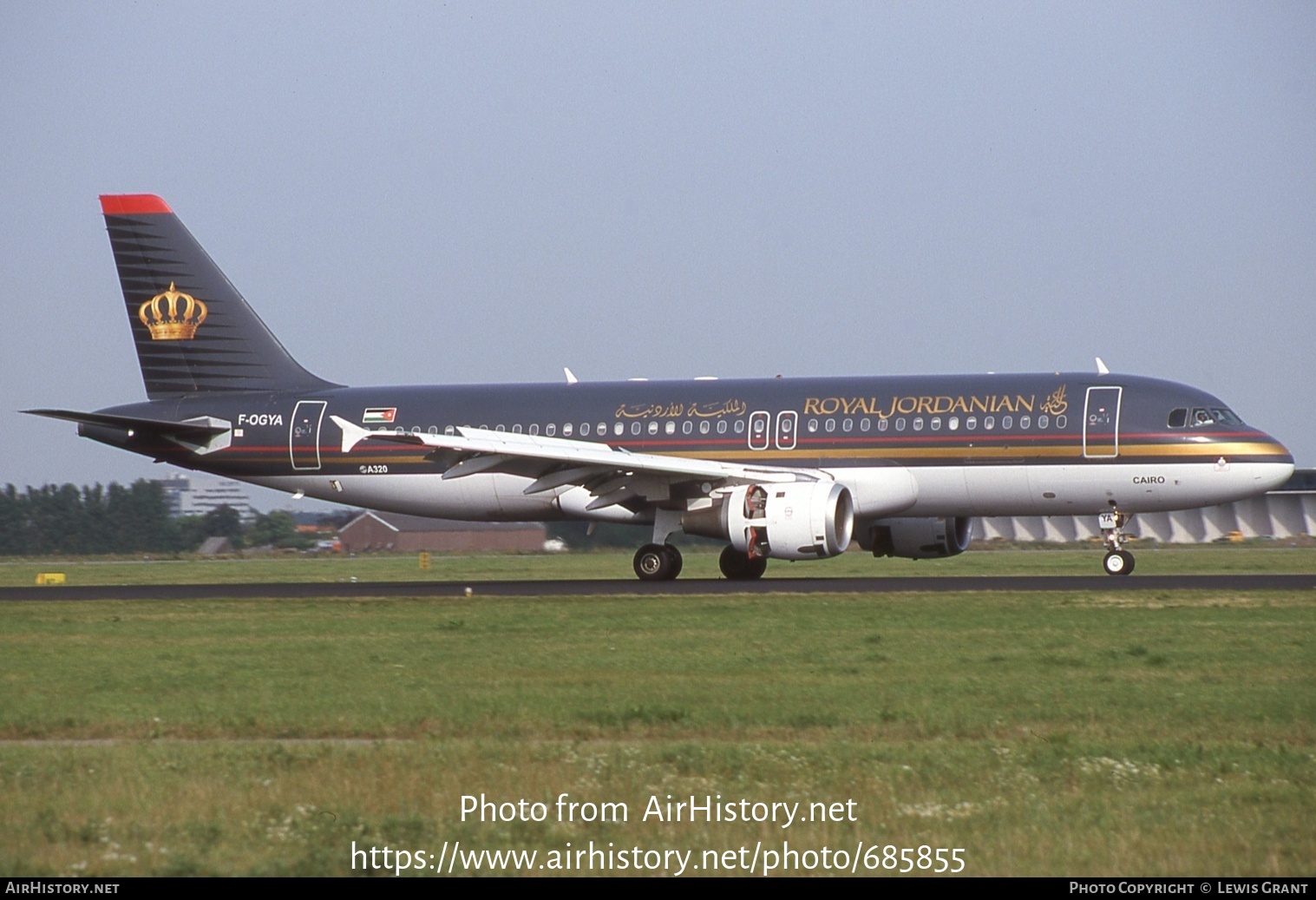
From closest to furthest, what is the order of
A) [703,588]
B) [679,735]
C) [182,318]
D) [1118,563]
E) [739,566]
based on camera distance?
[679,735] → [703,588] → [1118,563] → [739,566] → [182,318]

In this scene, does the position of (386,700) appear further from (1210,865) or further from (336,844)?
(1210,865)

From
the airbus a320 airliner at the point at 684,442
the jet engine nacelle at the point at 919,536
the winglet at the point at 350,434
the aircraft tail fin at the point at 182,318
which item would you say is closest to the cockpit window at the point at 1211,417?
the airbus a320 airliner at the point at 684,442

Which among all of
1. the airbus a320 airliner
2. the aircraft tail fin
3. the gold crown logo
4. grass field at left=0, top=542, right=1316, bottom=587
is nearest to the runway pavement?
the airbus a320 airliner

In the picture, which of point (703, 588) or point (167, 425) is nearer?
point (703, 588)

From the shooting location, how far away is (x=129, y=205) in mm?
35344

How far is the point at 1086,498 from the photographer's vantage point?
29.3 metres

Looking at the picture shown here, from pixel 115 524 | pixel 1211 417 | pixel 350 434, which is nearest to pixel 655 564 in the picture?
pixel 350 434

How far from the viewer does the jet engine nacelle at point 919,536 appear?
1267 inches

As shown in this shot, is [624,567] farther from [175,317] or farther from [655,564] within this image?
[175,317]

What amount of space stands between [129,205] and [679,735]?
90.0 feet

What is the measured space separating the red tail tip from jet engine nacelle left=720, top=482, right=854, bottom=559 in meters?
15.8

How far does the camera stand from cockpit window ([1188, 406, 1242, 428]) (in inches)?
1141
